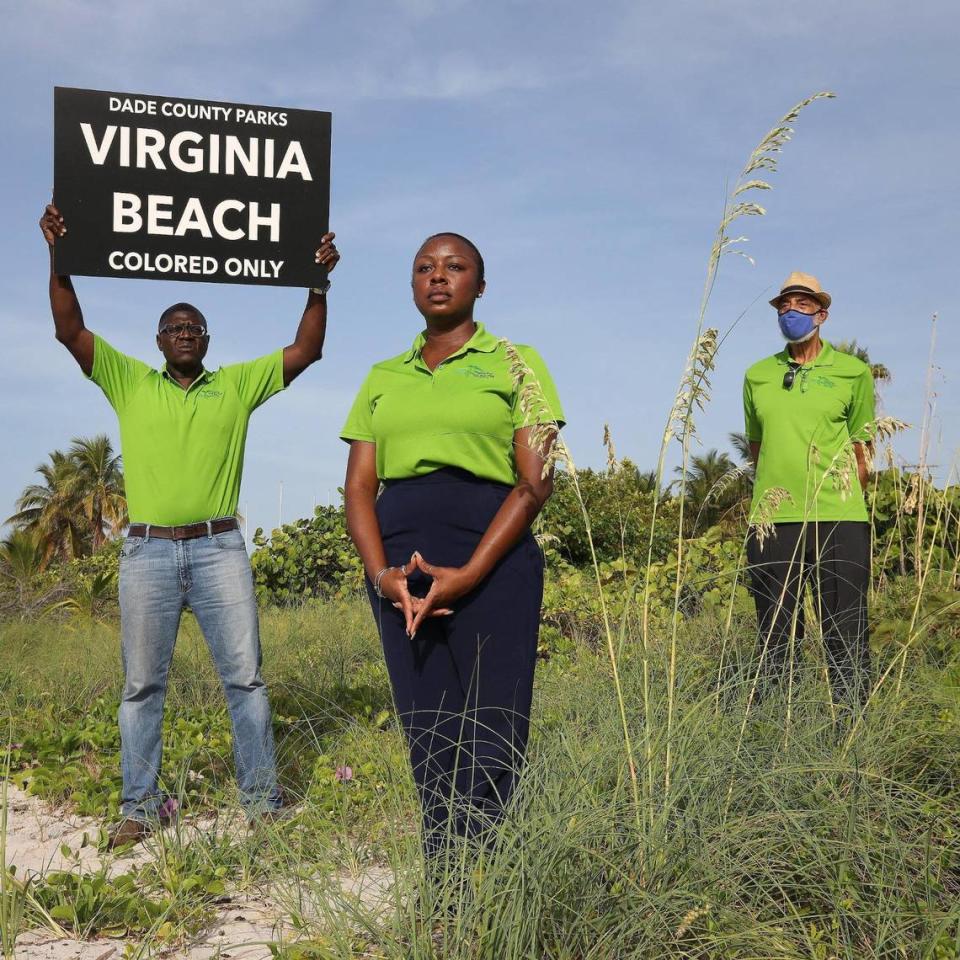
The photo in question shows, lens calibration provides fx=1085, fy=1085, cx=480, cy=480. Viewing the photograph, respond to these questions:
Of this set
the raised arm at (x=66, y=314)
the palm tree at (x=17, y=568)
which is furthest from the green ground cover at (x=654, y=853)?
the palm tree at (x=17, y=568)

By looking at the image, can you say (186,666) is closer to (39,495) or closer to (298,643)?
(298,643)

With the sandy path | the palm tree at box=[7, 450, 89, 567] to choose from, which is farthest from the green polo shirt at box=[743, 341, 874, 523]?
the palm tree at box=[7, 450, 89, 567]

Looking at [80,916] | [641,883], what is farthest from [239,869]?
[641,883]

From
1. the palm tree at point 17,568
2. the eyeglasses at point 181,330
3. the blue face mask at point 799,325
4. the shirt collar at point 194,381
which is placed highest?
the blue face mask at point 799,325

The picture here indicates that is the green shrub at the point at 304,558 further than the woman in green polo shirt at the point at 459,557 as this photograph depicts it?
Yes

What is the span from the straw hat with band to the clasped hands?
2.89m

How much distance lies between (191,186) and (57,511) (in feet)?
121

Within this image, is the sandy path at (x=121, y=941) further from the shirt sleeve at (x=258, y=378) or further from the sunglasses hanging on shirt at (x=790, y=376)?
the sunglasses hanging on shirt at (x=790, y=376)

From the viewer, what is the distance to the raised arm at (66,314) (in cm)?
493

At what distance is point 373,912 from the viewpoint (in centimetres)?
274

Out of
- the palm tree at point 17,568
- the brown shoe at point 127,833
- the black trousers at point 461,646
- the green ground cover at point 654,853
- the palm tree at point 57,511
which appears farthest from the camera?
the palm tree at point 57,511

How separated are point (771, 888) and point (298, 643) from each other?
6481 mm

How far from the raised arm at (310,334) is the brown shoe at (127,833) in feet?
6.83

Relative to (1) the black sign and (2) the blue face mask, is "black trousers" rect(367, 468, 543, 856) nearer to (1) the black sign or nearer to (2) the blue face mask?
(1) the black sign
